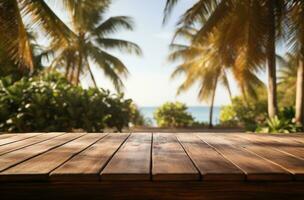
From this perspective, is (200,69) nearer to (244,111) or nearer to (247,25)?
(244,111)

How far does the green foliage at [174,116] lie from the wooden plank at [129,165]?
16442 mm

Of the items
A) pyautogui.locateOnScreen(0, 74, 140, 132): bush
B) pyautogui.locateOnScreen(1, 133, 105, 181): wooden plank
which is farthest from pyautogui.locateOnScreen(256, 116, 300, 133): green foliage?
pyautogui.locateOnScreen(1, 133, 105, 181): wooden plank

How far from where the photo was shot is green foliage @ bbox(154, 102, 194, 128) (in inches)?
746

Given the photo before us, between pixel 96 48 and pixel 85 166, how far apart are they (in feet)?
48.3

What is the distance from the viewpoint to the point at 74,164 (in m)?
1.92

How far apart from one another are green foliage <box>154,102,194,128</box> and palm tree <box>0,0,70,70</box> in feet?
36.5

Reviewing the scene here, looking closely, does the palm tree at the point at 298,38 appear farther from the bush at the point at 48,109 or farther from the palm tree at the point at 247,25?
the bush at the point at 48,109

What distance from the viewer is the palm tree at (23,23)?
7.32 m

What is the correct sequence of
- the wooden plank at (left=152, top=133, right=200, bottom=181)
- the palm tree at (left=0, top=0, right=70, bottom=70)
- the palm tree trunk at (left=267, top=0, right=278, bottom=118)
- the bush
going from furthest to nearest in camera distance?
the palm tree trunk at (left=267, top=0, right=278, bottom=118), the bush, the palm tree at (left=0, top=0, right=70, bottom=70), the wooden plank at (left=152, top=133, right=200, bottom=181)

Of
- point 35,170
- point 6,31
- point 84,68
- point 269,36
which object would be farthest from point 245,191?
point 84,68

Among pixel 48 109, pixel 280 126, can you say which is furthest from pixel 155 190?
pixel 280 126

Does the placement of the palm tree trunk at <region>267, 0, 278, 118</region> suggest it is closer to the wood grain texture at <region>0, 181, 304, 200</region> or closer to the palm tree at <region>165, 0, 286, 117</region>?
the palm tree at <region>165, 0, 286, 117</region>

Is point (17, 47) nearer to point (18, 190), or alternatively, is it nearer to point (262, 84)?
point (18, 190)

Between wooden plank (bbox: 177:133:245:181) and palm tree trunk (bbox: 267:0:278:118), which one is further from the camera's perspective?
palm tree trunk (bbox: 267:0:278:118)
